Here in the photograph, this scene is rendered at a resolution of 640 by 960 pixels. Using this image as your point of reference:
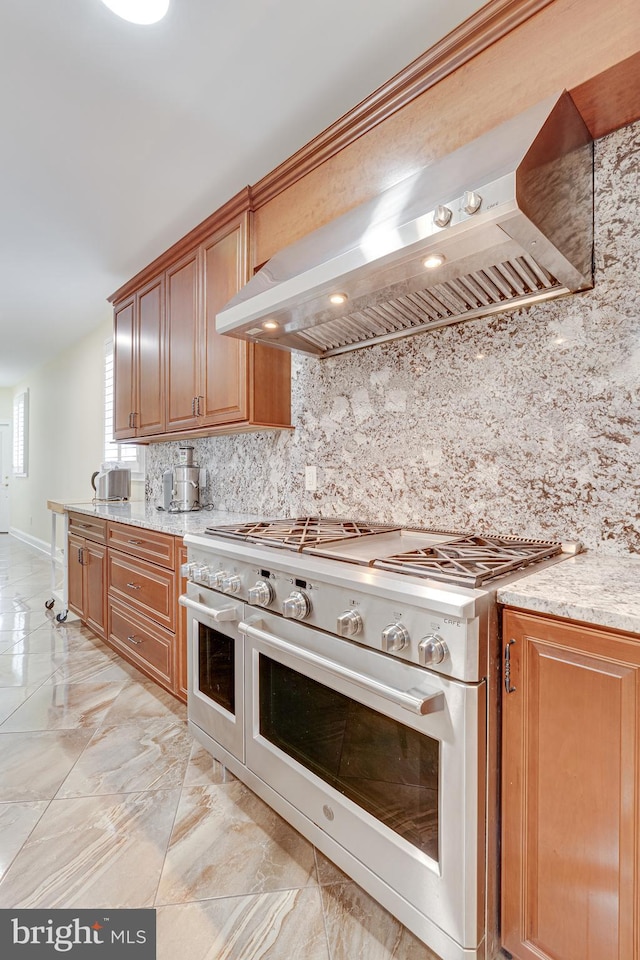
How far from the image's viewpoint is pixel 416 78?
1.56 metres

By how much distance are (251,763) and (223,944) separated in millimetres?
478

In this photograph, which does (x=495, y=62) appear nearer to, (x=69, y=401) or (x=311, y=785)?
(x=311, y=785)

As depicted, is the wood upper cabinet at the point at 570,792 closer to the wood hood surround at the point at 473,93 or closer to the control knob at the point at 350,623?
the control knob at the point at 350,623

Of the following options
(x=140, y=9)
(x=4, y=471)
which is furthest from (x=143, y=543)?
(x=4, y=471)

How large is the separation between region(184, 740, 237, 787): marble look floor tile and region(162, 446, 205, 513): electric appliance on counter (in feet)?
4.68

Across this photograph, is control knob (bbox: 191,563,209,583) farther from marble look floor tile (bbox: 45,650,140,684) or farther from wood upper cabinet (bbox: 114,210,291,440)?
marble look floor tile (bbox: 45,650,140,684)

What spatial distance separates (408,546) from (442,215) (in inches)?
39.3

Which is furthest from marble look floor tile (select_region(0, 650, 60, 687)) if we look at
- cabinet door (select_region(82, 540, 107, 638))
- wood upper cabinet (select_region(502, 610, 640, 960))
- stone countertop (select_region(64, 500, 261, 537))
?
A: wood upper cabinet (select_region(502, 610, 640, 960))

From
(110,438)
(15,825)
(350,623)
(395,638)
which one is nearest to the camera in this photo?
(395,638)

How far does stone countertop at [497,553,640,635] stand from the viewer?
0.91 metres

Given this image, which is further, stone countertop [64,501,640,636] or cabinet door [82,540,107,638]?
cabinet door [82,540,107,638]

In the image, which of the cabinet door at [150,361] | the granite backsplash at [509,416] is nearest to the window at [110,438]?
the cabinet door at [150,361]

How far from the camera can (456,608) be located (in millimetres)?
1012

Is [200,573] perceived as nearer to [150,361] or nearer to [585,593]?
[585,593]
